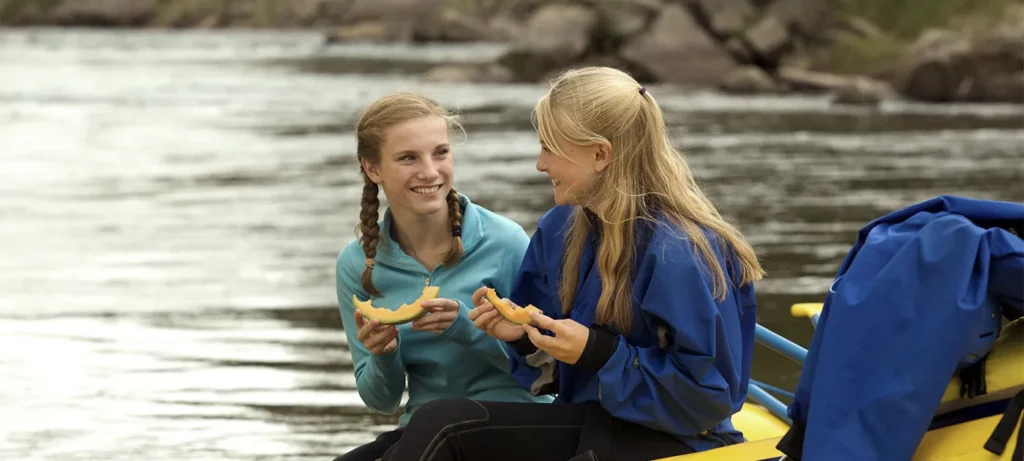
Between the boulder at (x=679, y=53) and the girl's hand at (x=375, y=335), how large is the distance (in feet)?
117

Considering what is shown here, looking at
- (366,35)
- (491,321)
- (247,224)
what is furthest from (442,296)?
(366,35)

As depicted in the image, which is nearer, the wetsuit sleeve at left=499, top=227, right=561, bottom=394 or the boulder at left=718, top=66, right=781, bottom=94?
the wetsuit sleeve at left=499, top=227, right=561, bottom=394

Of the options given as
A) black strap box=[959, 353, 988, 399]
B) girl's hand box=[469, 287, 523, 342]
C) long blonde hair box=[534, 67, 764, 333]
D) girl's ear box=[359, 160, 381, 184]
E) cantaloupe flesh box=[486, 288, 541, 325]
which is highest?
long blonde hair box=[534, 67, 764, 333]

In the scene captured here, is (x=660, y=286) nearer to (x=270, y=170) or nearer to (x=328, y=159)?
(x=270, y=170)

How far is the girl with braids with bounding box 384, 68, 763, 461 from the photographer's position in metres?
3.23

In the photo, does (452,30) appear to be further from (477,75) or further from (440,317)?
(440,317)

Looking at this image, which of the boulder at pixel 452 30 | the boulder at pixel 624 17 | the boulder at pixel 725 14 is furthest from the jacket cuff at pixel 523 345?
the boulder at pixel 452 30

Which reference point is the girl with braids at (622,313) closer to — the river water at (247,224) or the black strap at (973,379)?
the black strap at (973,379)

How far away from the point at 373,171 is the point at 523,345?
2.34 feet

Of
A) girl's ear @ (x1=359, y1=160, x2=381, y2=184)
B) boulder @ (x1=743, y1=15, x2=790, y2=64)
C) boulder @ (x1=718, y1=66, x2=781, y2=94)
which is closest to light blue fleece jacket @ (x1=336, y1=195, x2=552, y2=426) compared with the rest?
girl's ear @ (x1=359, y1=160, x2=381, y2=184)

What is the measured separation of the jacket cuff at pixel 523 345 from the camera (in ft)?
11.8

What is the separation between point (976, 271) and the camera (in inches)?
111

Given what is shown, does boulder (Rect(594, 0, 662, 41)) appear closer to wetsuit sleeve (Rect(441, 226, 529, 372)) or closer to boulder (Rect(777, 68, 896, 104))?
boulder (Rect(777, 68, 896, 104))

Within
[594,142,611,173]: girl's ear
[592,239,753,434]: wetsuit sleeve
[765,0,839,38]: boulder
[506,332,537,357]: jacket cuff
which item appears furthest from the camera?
[765,0,839,38]: boulder
